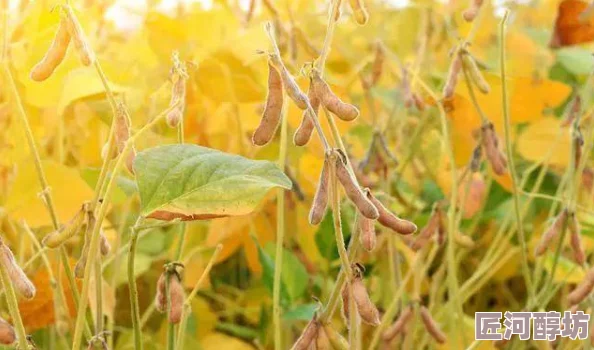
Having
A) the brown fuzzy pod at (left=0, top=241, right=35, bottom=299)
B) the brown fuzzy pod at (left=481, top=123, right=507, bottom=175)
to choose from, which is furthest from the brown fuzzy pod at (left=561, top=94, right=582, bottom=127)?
the brown fuzzy pod at (left=0, top=241, right=35, bottom=299)

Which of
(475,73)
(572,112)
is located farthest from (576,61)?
(475,73)

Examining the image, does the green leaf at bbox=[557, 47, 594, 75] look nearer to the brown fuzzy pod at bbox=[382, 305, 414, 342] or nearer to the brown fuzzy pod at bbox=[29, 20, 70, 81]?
the brown fuzzy pod at bbox=[382, 305, 414, 342]

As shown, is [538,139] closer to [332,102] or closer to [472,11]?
[472,11]

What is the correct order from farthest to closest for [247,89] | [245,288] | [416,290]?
1. [245,288]
2. [247,89]
3. [416,290]

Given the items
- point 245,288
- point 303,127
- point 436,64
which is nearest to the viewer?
point 303,127

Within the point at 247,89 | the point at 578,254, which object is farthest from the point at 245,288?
the point at 578,254

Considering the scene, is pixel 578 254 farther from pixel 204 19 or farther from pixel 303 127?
pixel 204 19

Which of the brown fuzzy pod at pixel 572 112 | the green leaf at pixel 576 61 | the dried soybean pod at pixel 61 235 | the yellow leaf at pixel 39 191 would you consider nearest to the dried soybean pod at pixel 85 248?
the dried soybean pod at pixel 61 235
